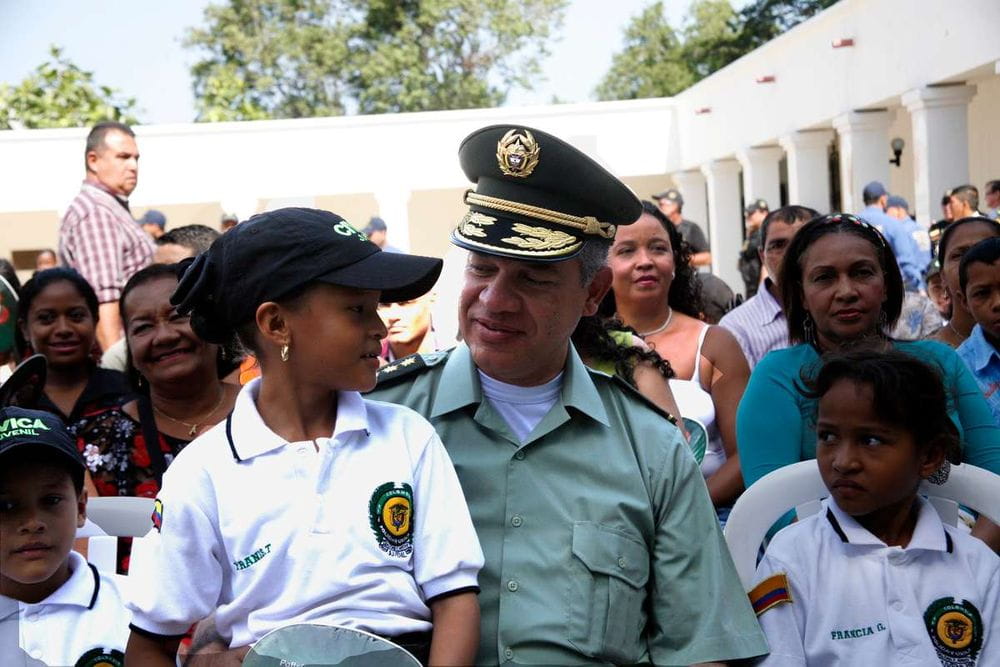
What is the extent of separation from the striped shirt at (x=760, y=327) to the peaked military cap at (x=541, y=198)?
2.90m

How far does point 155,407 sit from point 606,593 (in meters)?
1.91

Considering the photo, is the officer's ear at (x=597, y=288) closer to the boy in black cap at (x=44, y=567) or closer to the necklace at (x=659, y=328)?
the boy in black cap at (x=44, y=567)

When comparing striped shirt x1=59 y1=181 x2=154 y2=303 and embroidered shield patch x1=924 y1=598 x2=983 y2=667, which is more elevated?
striped shirt x1=59 y1=181 x2=154 y2=303

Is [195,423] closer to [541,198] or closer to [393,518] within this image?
[541,198]

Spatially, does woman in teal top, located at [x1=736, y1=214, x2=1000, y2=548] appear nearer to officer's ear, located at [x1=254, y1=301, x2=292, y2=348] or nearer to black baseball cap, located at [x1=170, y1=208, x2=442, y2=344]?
black baseball cap, located at [x1=170, y1=208, x2=442, y2=344]

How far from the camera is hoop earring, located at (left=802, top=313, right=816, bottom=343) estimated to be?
3.84 meters

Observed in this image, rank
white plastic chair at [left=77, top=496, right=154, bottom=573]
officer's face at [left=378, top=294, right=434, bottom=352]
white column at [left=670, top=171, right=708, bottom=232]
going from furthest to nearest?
white column at [left=670, top=171, right=708, bottom=232] → officer's face at [left=378, top=294, right=434, bottom=352] → white plastic chair at [left=77, top=496, right=154, bottom=573]

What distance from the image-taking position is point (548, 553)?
2.68 metres

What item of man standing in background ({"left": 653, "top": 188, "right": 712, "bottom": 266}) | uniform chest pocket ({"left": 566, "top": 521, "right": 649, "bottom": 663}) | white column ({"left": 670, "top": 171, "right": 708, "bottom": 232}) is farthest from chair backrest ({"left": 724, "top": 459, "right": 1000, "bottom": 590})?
white column ({"left": 670, "top": 171, "right": 708, "bottom": 232})

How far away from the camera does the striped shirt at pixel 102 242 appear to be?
6449mm

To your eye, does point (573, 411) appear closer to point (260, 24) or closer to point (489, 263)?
point (489, 263)

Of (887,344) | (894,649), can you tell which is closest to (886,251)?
(887,344)

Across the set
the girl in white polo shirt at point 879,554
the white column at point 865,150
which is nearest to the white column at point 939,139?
the white column at point 865,150

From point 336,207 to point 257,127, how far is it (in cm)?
306
